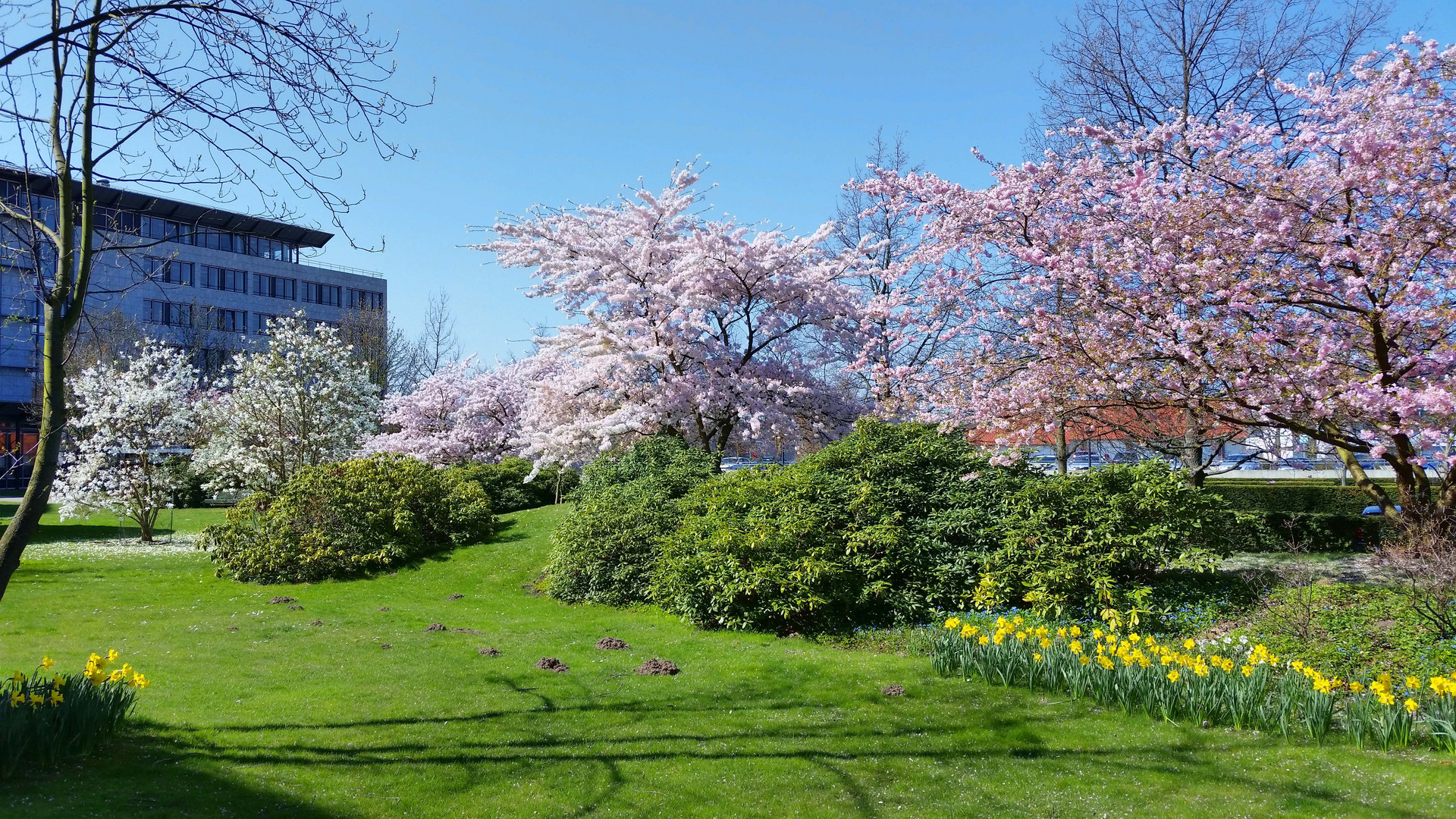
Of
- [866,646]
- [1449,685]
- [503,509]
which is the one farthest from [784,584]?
[503,509]

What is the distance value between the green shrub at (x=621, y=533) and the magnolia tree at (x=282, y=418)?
9835mm

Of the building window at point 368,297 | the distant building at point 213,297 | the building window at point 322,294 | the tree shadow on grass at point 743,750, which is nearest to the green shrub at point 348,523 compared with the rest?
the tree shadow on grass at point 743,750

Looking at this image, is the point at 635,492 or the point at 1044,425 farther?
the point at 635,492

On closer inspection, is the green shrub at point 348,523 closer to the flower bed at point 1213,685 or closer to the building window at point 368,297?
the flower bed at point 1213,685

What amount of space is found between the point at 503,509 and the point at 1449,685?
66.1ft

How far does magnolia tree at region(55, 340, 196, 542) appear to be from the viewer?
18.8 m

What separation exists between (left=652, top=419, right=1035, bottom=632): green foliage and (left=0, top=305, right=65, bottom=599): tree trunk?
6335 millimetres

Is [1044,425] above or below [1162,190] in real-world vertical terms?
below

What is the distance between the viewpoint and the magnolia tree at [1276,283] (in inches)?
311

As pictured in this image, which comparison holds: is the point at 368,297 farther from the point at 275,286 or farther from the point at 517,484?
the point at 517,484

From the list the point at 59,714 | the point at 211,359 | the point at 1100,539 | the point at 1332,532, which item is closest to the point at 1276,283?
the point at 1100,539

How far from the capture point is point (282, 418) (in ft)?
66.4

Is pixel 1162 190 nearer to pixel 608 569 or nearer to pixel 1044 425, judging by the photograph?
pixel 1044 425

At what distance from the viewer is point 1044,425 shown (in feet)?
32.0
